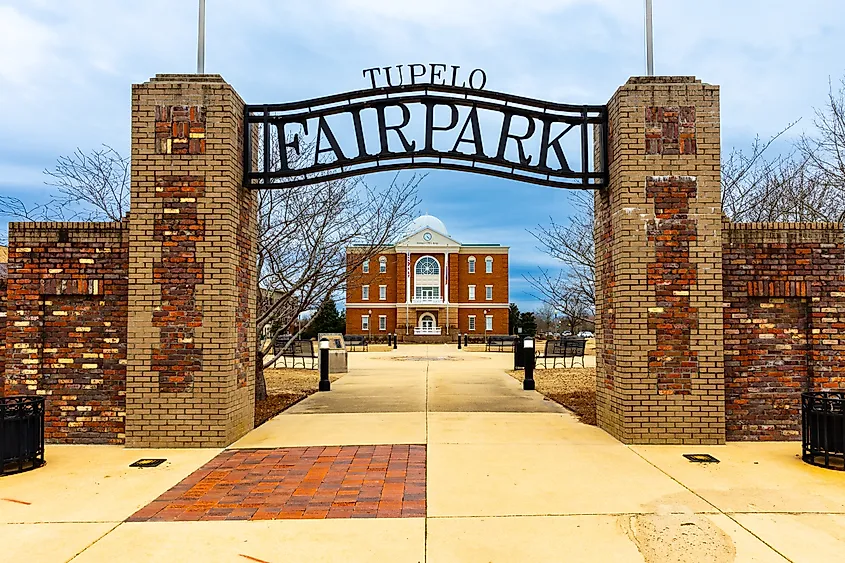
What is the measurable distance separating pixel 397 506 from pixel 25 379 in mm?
5516

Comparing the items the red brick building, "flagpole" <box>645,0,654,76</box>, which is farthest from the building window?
"flagpole" <box>645,0,654,76</box>

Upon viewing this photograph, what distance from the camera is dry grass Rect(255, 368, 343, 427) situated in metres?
11.4

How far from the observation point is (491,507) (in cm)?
561

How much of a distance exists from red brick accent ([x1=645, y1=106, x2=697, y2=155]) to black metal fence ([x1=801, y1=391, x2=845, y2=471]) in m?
3.33

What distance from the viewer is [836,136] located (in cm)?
1180

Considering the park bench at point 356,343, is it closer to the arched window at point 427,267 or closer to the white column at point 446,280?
the white column at point 446,280

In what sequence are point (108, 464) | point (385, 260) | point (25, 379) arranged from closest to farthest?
point (108, 464)
point (25, 379)
point (385, 260)

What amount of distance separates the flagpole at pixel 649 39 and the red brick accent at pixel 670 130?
66 centimetres

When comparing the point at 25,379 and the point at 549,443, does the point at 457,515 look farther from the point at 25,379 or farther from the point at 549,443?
the point at 25,379

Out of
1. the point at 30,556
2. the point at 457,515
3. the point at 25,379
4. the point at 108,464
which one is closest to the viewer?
the point at 30,556

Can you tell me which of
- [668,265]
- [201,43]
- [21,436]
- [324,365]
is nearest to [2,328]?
[21,436]

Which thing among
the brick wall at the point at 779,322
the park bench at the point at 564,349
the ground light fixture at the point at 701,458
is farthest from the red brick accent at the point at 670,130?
the park bench at the point at 564,349

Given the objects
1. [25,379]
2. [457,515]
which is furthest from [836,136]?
[25,379]

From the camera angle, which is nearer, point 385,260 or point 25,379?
point 25,379
